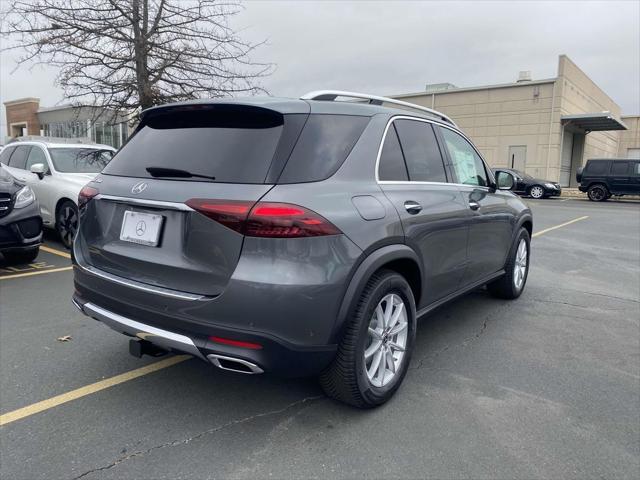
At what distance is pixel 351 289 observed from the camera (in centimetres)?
254

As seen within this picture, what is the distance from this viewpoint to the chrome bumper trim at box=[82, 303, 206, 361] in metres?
2.46

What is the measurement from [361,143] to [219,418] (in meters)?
1.80

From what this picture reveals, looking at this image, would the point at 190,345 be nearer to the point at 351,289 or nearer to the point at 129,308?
the point at 129,308

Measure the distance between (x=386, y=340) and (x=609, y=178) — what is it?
80.6 ft

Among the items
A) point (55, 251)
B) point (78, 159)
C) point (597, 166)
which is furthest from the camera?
point (597, 166)

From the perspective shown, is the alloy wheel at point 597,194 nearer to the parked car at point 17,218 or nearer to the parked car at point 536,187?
the parked car at point 536,187

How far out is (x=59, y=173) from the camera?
302 inches

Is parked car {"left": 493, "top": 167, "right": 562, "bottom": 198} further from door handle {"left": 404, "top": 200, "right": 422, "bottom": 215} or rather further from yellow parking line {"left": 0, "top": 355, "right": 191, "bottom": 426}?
yellow parking line {"left": 0, "top": 355, "right": 191, "bottom": 426}

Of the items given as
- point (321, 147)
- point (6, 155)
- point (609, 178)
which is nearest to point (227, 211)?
point (321, 147)

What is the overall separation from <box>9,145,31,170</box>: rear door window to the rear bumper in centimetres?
751

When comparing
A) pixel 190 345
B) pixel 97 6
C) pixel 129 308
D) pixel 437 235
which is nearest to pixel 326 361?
pixel 190 345

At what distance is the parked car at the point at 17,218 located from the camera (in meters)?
5.76

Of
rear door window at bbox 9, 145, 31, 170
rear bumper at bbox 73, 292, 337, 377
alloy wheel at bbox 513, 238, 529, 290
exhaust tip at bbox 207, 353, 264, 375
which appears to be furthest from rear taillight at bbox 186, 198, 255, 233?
rear door window at bbox 9, 145, 31, 170

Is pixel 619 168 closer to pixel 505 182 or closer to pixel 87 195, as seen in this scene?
pixel 505 182
